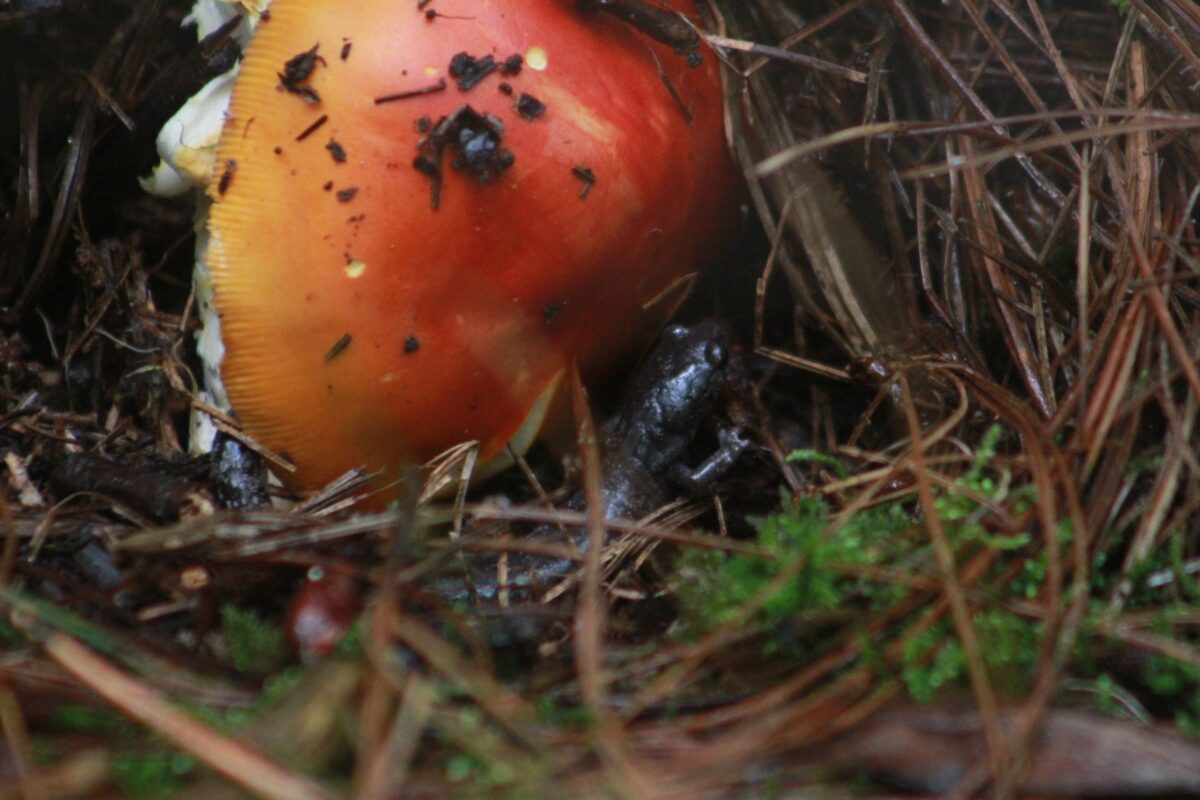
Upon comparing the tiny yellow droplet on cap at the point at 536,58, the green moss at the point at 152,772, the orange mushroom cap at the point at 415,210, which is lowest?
the green moss at the point at 152,772

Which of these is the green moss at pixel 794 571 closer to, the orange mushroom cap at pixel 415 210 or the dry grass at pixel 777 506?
the dry grass at pixel 777 506

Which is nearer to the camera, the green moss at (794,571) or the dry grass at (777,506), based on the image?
the dry grass at (777,506)

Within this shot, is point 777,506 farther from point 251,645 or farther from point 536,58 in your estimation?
point 251,645

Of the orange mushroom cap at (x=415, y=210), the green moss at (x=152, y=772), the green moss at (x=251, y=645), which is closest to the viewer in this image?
the green moss at (x=152, y=772)

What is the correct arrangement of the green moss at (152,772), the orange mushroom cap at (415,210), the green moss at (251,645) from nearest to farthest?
the green moss at (152,772)
the green moss at (251,645)
the orange mushroom cap at (415,210)

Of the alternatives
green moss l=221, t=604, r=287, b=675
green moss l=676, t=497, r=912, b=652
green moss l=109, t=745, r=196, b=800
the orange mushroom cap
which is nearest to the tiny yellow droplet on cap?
the orange mushroom cap

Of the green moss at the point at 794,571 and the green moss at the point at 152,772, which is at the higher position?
the green moss at the point at 152,772

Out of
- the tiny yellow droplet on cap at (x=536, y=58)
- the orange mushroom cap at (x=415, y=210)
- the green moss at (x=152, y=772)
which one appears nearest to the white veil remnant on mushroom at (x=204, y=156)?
the orange mushroom cap at (x=415, y=210)

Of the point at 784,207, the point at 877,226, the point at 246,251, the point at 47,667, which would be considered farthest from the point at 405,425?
the point at 877,226

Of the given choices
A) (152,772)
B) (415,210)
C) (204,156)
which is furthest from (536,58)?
(152,772)

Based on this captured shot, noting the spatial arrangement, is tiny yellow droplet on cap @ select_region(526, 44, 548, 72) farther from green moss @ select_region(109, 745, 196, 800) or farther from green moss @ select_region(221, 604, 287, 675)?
green moss @ select_region(109, 745, 196, 800)
